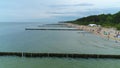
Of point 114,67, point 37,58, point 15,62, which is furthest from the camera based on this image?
point 37,58

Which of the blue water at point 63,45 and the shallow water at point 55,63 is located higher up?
the shallow water at point 55,63

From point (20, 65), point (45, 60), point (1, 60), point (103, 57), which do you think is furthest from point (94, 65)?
point (1, 60)

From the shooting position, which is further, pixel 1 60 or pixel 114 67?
pixel 1 60

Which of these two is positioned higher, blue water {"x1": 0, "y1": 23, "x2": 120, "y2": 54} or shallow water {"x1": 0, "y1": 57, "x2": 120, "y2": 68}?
shallow water {"x1": 0, "y1": 57, "x2": 120, "y2": 68}

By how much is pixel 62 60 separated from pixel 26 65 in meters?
5.13

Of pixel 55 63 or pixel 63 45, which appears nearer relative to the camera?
pixel 55 63

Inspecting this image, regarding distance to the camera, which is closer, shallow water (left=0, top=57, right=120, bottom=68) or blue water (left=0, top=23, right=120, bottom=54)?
shallow water (left=0, top=57, right=120, bottom=68)

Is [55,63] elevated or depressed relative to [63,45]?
elevated

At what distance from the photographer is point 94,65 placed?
2939 cm

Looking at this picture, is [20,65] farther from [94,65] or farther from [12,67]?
[94,65]

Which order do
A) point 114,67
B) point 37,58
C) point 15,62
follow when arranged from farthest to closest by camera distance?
point 37,58
point 15,62
point 114,67

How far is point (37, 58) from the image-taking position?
33656 mm

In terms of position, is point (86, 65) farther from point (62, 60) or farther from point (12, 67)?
point (12, 67)

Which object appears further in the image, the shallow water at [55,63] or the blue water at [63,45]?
the blue water at [63,45]
